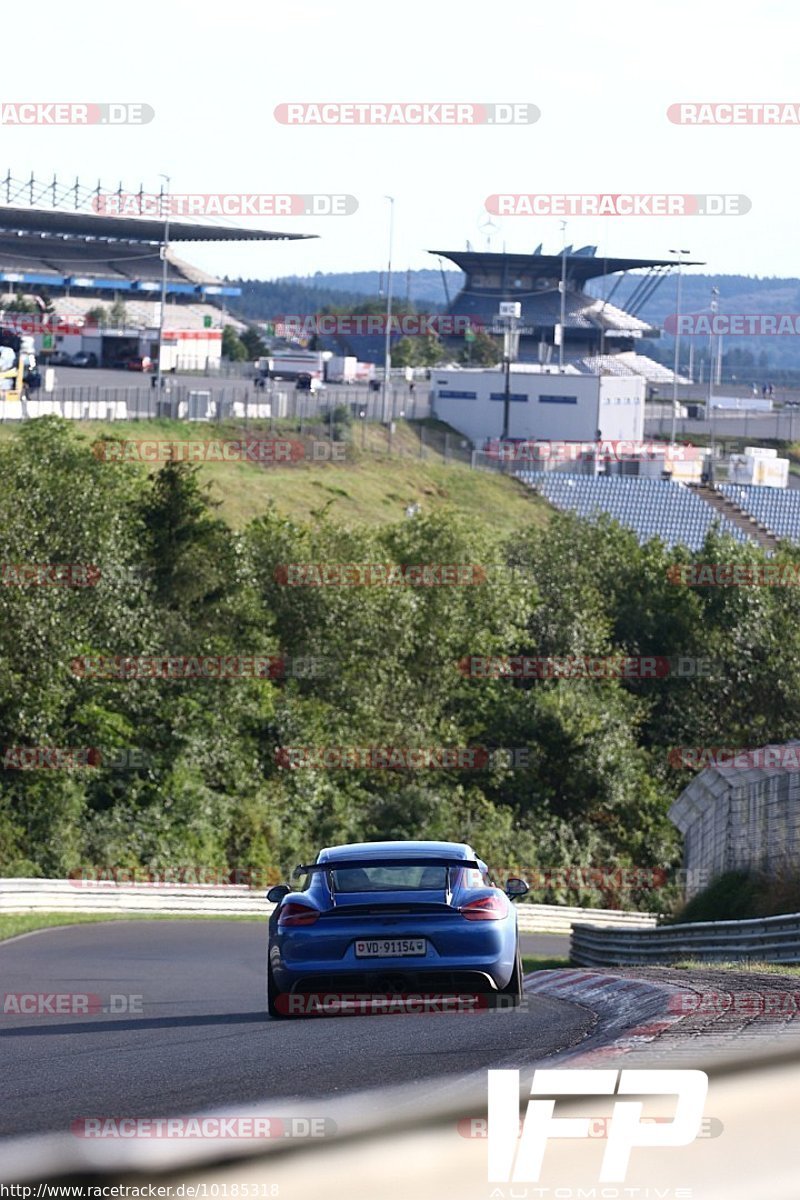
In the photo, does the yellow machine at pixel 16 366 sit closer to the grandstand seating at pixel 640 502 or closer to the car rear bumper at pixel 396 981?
the grandstand seating at pixel 640 502

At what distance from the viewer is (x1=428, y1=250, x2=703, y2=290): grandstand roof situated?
171 meters

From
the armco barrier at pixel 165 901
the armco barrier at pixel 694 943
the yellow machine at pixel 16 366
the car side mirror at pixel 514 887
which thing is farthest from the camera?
the yellow machine at pixel 16 366

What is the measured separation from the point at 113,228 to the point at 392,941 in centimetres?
11879

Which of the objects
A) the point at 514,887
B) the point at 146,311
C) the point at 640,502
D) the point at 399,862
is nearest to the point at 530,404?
the point at 640,502

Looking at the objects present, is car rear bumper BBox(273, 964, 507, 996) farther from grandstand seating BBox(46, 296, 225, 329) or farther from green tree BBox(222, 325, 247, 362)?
green tree BBox(222, 325, 247, 362)

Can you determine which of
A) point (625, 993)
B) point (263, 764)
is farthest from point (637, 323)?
point (625, 993)

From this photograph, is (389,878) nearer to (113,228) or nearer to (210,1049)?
(210,1049)

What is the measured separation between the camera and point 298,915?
11.2m

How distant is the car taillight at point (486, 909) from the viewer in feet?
36.5

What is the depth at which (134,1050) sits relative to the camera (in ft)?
30.8

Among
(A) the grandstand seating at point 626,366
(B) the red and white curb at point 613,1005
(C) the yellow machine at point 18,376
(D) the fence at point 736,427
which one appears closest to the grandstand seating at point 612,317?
(A) the grandstand seating at point 626,366

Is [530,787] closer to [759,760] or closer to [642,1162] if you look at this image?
[759,760]

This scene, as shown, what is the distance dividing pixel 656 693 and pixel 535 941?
886 inches

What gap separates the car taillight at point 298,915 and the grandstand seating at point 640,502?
62003mm
